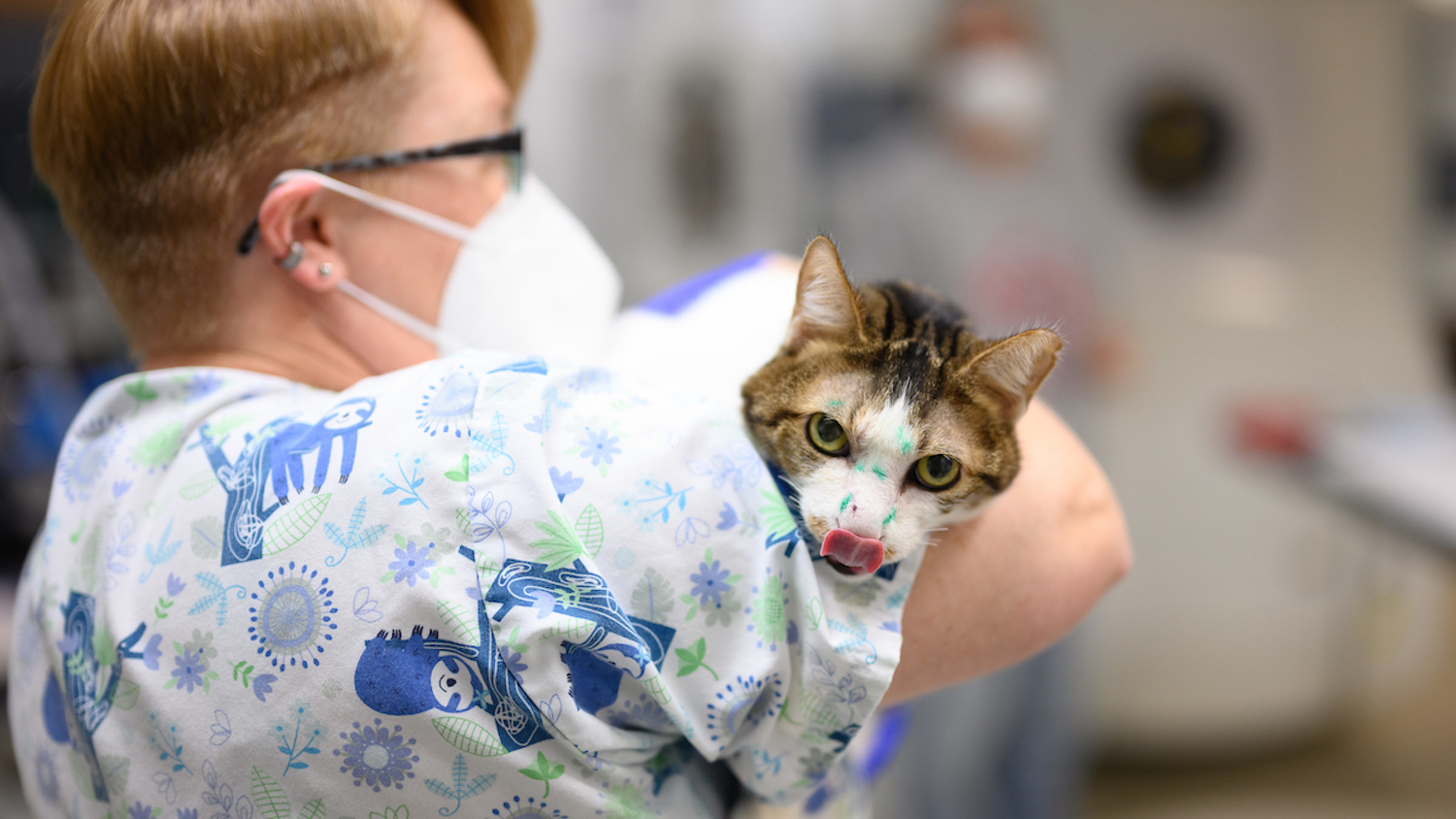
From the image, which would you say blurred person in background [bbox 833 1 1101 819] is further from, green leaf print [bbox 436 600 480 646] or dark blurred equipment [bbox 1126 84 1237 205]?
green leaf print [bbox 436 600 480 646]

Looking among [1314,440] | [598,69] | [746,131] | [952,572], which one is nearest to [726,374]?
[952,572]

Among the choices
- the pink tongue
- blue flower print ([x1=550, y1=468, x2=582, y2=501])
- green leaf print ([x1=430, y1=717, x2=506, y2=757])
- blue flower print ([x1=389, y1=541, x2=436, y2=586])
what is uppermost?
blue flower print ([x1=550, y1=468, x2=582, y2=501])

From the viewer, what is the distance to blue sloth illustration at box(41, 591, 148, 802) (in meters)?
0.56

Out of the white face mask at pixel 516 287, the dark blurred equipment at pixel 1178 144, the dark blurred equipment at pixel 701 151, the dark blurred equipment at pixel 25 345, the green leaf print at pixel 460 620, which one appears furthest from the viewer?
the dark blurred equipment at pixel 701 151

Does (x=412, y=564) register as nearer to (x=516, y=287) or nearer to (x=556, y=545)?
(x=556, y=545)

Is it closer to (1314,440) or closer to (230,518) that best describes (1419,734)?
(1314,440)

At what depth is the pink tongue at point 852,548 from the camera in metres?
0.53

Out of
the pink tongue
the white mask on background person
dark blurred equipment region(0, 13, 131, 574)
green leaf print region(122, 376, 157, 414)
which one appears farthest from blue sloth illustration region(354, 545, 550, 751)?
the white mask on background person

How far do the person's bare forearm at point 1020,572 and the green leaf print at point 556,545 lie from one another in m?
0.26

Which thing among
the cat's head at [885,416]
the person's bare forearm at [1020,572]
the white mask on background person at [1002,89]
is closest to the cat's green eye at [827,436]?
the cat's head at [885,416]

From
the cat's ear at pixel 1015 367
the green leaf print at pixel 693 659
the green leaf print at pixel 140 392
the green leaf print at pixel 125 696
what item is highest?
the cat's ear at pixel 1015 367

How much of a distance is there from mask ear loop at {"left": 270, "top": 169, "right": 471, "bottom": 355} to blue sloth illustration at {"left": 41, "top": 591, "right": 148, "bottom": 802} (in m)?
0.29

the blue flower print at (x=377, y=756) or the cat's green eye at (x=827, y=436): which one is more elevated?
the cat's green eye at (x=827, y=436)

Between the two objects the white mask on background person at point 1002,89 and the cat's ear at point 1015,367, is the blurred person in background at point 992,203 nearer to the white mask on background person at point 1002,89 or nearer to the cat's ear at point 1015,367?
the white mask on background person at point 1002,89
